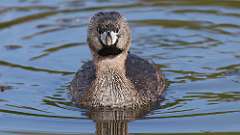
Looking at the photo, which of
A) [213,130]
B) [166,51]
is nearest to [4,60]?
[166,51]

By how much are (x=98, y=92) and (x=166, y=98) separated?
1346 millimetres

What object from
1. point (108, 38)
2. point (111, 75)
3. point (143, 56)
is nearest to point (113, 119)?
point (111, 75)

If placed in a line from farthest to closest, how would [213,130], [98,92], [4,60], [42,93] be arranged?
[4,60], [42,93], [98,92], [213,130]

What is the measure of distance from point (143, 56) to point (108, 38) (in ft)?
13.3

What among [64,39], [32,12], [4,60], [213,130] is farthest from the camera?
[32,12]

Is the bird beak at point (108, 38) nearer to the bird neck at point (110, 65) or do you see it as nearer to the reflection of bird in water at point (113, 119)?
the bird neck at point (110, 65)

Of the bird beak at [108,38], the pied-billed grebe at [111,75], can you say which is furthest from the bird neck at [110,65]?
the bird beak at [108,38]

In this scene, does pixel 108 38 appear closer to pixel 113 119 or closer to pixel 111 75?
pixel 111 75

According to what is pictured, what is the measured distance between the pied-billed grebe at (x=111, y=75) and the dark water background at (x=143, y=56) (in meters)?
0.31

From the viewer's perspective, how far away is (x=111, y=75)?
15234 millimetres

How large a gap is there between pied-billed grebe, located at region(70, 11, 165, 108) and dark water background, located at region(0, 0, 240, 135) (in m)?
0.31

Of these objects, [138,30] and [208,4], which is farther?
[208,4]

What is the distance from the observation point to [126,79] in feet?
50.3

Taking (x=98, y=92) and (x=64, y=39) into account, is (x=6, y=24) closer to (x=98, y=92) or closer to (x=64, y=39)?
(x=64, y=39)
